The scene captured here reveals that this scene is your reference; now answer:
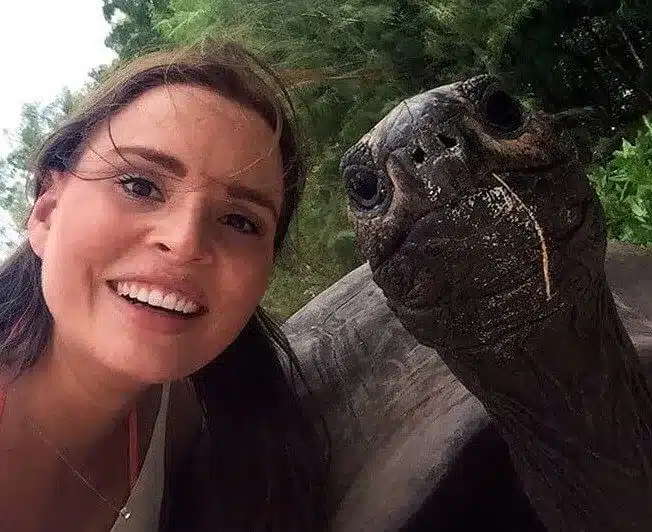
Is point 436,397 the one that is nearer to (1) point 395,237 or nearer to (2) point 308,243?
(1) point 395,237

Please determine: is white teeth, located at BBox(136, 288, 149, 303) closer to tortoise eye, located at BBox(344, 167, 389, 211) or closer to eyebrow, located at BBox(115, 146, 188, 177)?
eyebrow, located at BBox(115, 146, 188, 177)

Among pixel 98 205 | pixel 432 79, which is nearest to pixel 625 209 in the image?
pixel 432 79

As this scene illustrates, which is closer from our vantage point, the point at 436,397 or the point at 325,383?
the point at 436,397

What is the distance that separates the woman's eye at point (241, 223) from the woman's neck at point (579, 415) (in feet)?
1.25

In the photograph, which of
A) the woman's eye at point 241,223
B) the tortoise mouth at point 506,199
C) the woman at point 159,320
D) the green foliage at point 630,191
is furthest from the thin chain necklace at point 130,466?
the green foliage at point 630,191

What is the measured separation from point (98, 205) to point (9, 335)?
0.35 metres

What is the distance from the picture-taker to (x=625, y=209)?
89.7 inches

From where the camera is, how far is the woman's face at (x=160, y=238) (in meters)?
0.85

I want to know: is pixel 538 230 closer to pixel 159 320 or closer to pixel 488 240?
pixel 488 240

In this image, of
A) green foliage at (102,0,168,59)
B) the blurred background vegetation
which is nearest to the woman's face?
the blurred background vegetation

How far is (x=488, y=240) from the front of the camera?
53 centimetres

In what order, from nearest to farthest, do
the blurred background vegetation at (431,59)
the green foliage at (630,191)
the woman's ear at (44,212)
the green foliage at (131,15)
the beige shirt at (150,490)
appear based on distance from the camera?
1. the woman's ear at (44,212)
2. the beige shirt at (150,490)
3. the green foliage at (630,191)
4. the blurred background vegetation at (431,59)
5. the green foliage at (131,15)

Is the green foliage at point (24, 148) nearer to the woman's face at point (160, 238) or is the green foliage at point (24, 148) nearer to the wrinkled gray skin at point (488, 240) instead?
the woman's face at point (160, 238)

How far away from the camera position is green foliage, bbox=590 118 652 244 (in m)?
2.18
